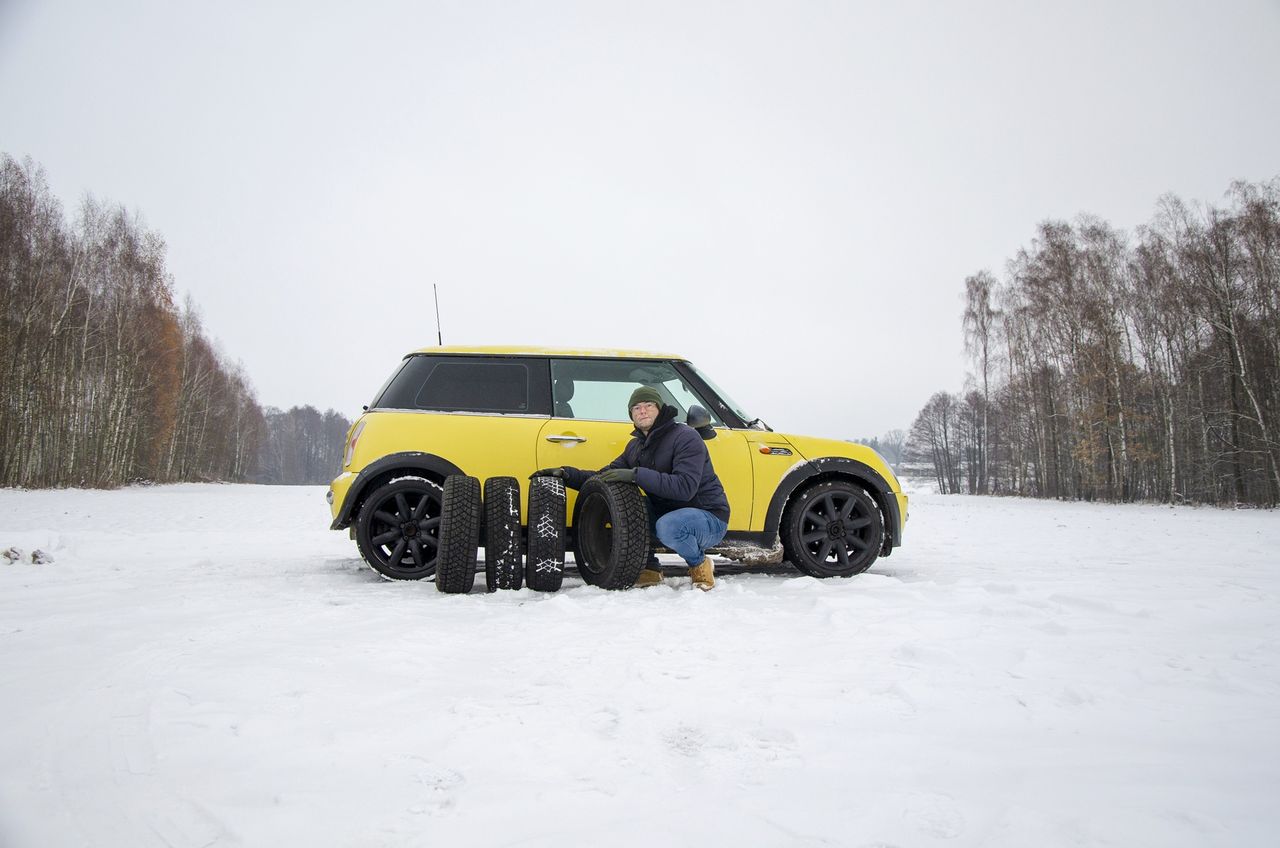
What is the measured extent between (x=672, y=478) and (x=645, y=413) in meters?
0.56

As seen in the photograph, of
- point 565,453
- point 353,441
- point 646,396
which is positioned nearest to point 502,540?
point 565,453

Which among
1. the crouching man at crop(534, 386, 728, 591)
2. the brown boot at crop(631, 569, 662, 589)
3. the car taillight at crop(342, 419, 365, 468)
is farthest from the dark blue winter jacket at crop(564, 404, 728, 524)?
the car taillight at crop(342, 419, 365, 468)

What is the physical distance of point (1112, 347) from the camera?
23391 mm

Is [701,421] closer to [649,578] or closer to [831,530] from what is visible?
[649,578]

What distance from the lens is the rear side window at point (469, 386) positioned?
491 centimetres

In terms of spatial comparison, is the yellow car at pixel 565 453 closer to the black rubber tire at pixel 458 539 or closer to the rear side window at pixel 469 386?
the rear side window at pixel 469 386

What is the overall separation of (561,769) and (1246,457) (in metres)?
29.1

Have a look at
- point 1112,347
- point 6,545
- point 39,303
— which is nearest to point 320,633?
point 6,545

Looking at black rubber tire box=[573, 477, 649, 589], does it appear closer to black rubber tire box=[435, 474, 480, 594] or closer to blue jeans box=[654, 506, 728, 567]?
blue jeans box=[654, 506, 728, 567]

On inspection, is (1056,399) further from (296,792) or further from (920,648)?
(296,792)

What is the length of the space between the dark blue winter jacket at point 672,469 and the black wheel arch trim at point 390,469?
97 centimetres

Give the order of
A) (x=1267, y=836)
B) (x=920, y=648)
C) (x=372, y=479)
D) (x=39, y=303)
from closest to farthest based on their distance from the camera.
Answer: (x=1267, y=836) < (x=920, y=648) < (x=372, y=479) < (x=39, y=303)

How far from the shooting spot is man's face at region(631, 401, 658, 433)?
458cm

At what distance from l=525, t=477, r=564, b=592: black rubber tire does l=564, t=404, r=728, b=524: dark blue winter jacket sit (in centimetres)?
28
